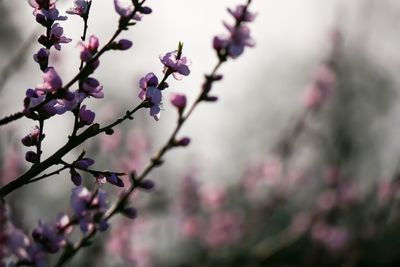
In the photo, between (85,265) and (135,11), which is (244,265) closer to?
(85,265)

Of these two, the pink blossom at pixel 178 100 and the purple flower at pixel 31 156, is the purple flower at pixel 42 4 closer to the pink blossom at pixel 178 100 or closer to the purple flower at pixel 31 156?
the purple flower at pixel 31 156

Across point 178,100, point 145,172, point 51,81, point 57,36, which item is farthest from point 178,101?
point 51,81

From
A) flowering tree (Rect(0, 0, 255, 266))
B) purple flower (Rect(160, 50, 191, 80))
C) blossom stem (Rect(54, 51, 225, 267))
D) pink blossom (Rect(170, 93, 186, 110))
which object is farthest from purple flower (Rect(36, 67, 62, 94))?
pink blossom (Rect(170, 93, 186, 110))

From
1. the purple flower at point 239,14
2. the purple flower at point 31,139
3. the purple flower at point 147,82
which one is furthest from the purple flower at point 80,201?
the purple flower at point 239,14

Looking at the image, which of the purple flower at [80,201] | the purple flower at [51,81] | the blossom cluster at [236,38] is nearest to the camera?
the purple flower at [51,81]

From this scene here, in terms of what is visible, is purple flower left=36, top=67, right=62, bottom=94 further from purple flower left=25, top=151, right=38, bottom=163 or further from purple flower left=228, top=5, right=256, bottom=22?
purple flower left=228, top=5, right=256, bottom=22

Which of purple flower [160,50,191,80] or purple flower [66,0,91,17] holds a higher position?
purple flower [66,0,91,17]

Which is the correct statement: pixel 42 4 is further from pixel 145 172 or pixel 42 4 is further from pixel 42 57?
pixel 145 172
